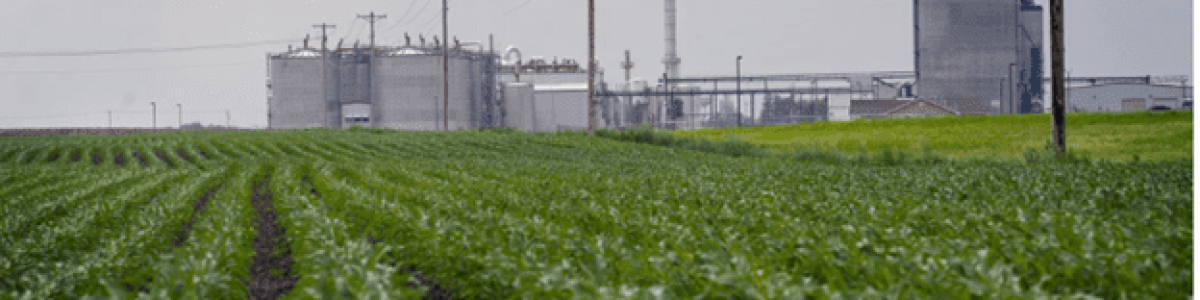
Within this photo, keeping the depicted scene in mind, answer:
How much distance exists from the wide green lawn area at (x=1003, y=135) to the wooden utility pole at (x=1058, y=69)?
0.69 m

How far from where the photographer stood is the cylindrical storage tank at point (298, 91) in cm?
8200

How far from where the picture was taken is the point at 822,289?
5.36 metres

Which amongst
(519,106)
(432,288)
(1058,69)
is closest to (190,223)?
(432,288)

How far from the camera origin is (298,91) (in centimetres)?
8212

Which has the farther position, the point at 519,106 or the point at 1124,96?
the point at 1124,96

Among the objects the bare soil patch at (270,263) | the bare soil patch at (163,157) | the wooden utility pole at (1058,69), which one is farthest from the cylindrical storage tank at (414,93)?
the bare soil patch at (270,263)

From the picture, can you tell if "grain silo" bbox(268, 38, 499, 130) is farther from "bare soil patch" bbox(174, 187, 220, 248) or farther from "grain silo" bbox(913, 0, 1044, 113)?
"bare soil patch" bbox(174, 187, 220, 248)

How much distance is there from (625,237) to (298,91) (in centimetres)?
7757

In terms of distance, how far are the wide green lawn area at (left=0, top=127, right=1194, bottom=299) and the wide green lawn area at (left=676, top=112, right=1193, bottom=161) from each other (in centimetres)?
722

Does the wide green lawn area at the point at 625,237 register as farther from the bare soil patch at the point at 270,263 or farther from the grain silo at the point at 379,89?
the grain silo at the point at 379,89

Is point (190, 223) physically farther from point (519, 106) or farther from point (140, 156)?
point (519, 106)

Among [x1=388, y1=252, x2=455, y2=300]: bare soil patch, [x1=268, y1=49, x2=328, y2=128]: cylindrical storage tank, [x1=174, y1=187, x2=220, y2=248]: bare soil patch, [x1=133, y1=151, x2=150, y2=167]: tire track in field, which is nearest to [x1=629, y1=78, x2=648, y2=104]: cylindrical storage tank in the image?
[x1=268, y1=49, x2=328, y2=128]: cylindrical storage tank

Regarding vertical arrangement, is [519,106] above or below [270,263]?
above

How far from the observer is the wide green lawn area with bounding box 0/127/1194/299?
5.99m
